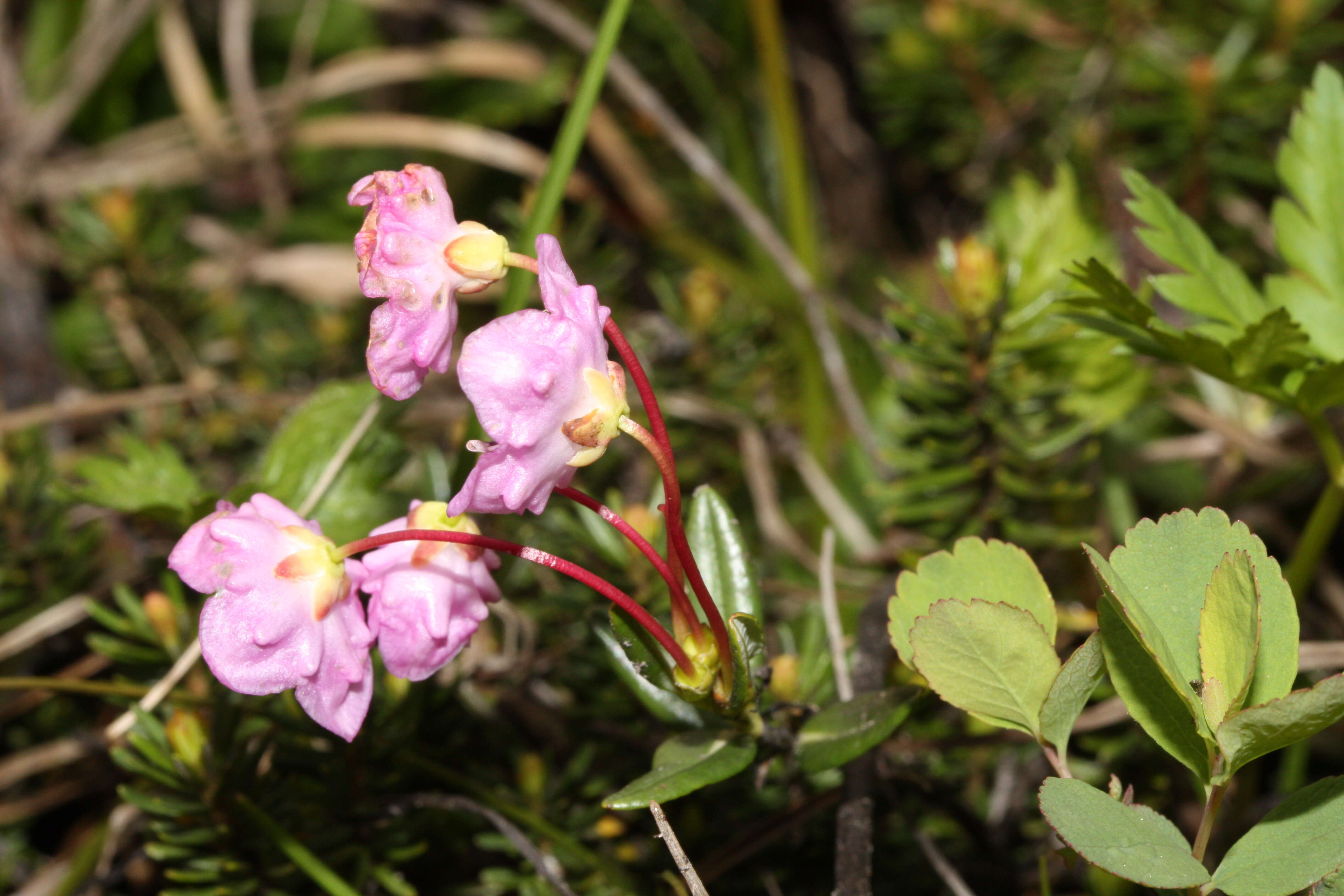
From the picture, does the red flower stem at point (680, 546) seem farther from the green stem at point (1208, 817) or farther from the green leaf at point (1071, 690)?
the green stem at point (1208, 817)

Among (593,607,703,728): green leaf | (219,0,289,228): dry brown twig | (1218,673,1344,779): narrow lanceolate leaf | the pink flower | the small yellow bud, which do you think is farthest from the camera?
(219,0,289,228): dry brown twig

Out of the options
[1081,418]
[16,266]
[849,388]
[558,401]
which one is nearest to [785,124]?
[849,388]

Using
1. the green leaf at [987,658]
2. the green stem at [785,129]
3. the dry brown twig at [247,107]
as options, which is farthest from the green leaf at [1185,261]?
the dry brown twig at [247,107]

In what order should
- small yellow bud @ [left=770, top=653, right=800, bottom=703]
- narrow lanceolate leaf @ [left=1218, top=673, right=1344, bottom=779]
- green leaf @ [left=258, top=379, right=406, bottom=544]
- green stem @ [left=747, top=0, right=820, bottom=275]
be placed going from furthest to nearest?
1. green stem @ [left=747, top=0, right=820, bottom=275]
2. green leaf @ [left=258, top=379, right=406, bottom=544]
3. small yellow bud @ [left=770, top=653, right=800, bottom=703]
4. narrow lanceolate leaf @ [left=1218, top=673, right=1344, bottom=779]

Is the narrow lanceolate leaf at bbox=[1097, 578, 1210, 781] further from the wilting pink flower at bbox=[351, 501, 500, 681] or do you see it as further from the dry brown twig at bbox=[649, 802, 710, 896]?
the wilting pink flower at bbox=[351, 501, 500, 681]

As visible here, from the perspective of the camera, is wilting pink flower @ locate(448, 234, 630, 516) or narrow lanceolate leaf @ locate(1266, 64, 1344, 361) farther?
narrow lanceolate leaf @ locate(1266, 64, 1344, 361)

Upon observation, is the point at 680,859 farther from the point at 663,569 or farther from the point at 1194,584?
the point at 1194,584

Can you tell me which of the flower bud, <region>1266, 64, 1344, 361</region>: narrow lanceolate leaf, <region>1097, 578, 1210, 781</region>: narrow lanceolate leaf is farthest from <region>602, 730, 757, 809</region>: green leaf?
<region>1266, 64, 1344, 361</region>: narrow lanceolate leaf
